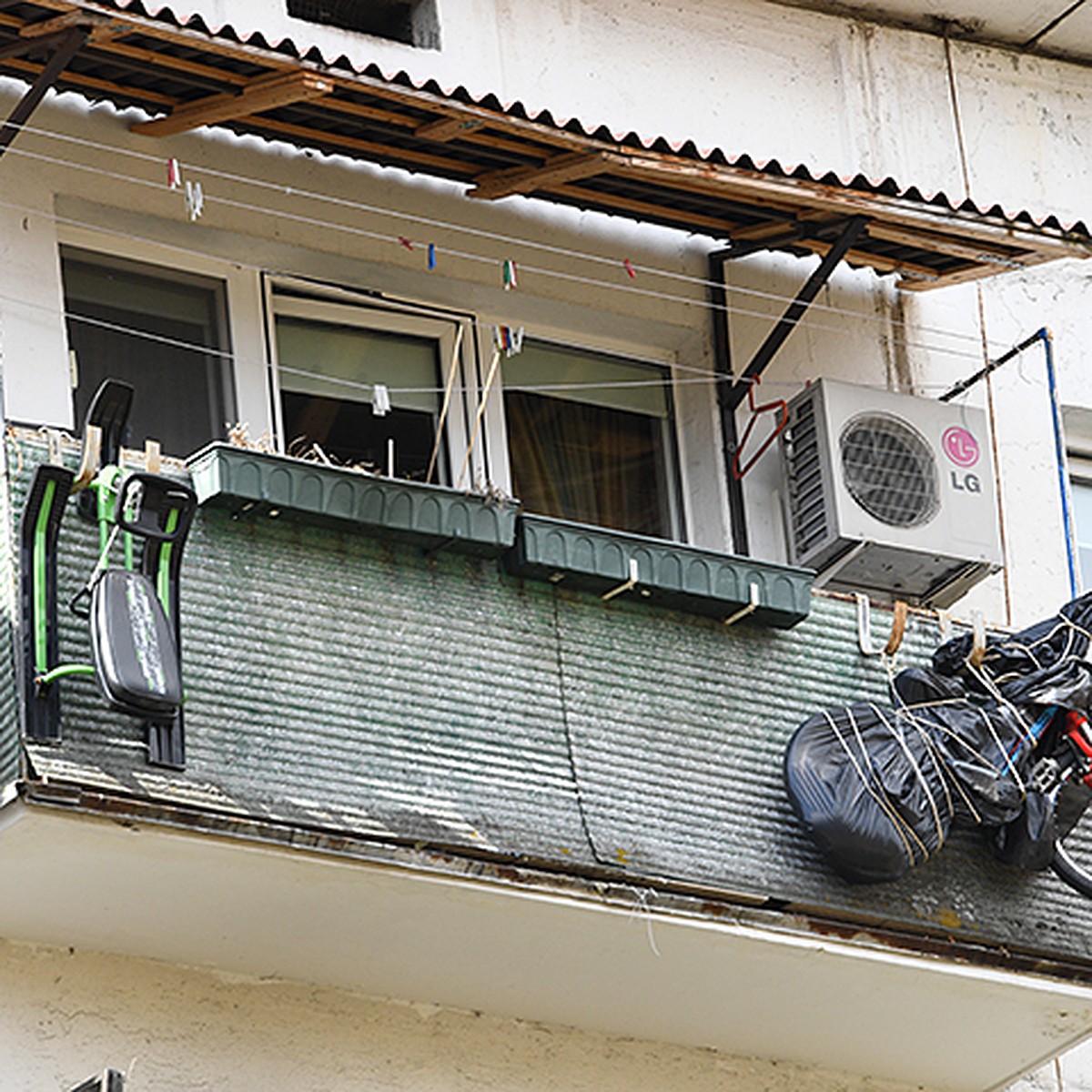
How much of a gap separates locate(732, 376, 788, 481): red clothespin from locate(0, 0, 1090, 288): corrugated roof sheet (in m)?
0.62

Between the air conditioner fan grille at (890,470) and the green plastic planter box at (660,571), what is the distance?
1261 mm

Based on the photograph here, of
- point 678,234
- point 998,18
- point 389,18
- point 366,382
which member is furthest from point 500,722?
point 998,18

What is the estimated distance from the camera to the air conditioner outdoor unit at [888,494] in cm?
1102

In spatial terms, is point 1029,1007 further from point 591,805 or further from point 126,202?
point 126,202

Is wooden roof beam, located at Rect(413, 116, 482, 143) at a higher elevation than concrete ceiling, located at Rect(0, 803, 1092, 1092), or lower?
higher

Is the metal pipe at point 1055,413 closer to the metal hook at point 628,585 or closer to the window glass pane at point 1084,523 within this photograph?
the window glass pane at point 1084,523

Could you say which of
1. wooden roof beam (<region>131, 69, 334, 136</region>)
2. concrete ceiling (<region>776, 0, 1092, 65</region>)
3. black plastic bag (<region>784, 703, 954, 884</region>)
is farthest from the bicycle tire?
concrete ceiling (<region>776, 0, 1092, 65</region>)

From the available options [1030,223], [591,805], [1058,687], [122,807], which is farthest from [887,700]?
[122,807]

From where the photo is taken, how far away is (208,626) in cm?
877

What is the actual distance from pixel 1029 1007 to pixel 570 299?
3.31 metres

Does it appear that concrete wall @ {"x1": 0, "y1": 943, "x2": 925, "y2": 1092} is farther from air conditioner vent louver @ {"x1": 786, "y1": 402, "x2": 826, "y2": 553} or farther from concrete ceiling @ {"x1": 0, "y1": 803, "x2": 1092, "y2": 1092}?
air conditioner vent louver @ {"x1": 786, "y1": 402, "x2": 826, "y2": 553}

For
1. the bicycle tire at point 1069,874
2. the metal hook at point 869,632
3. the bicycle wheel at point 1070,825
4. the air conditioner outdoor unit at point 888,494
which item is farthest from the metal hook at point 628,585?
the bicycle tire at point 1069,874

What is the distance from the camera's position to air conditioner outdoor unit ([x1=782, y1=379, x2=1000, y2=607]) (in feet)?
36.2

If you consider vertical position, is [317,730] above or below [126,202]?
below
